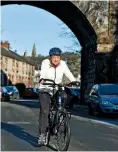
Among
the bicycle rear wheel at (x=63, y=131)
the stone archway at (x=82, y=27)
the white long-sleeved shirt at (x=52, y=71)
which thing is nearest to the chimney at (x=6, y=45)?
the stone archway at (x=82, y=27)

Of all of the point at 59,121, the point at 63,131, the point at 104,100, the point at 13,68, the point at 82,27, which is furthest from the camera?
the point at 13,68

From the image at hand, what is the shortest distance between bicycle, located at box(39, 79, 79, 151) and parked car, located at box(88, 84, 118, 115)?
1220 cm

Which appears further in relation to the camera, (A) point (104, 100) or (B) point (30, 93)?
(B) point (30, 93)

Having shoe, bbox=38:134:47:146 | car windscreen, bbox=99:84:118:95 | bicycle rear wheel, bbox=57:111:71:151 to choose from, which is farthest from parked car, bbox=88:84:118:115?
bicycle rear wheel, bbox=57:111:71:151

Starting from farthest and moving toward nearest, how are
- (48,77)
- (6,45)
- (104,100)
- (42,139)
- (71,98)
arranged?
1. (6,45)
2. (104,100)
3. (71,98)
4. (48,77)
5. (42,139)

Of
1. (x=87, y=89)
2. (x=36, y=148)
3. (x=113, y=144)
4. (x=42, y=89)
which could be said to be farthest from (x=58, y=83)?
(x=87, y=89)

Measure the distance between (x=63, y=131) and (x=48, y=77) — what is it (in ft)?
3.90

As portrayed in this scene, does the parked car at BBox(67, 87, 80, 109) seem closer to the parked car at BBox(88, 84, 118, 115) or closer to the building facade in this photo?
the parked car at BBox(88, 84, 118, 115)

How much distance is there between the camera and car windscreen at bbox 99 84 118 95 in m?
22.8

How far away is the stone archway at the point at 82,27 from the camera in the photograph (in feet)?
107

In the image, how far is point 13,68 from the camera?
103062 millimetres

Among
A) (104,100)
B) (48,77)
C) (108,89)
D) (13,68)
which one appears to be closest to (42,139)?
(48,77)

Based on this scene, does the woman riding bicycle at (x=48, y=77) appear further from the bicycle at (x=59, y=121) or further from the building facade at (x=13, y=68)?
the building facade at (x=13, y=68)

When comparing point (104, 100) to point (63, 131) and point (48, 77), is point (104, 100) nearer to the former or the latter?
point (48, 77)
